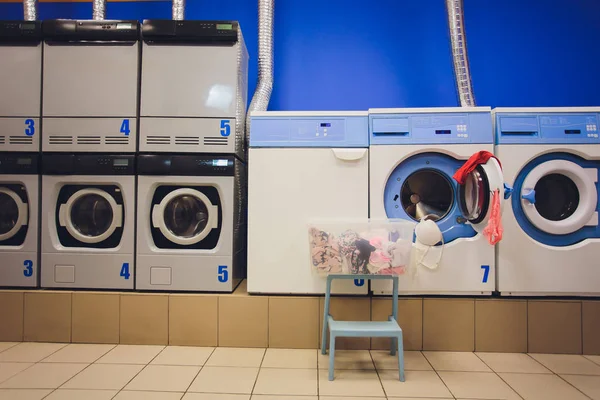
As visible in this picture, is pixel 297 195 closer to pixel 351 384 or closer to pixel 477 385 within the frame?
pixel 351 384

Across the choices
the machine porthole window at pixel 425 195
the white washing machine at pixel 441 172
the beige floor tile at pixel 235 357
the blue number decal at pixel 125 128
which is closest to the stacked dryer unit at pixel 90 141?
the blue number decal at pixel 125 128

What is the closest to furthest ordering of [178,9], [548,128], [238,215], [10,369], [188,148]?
1. [10,369]
2. [548,128]
3. [188,148]
4. [238,215]
5. [178,9]

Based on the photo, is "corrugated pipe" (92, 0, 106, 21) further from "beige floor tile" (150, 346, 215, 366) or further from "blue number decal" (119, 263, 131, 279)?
"beige floor tile" (150, 346, 215, 366)

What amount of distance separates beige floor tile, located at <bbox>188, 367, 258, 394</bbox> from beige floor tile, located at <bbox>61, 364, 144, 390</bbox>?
0.34 meters

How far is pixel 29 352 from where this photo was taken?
6.26 ft

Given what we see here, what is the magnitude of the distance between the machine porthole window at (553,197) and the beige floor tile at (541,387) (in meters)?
0.88

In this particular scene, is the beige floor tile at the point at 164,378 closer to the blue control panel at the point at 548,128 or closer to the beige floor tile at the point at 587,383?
the beige floor tile at the point at 587,383

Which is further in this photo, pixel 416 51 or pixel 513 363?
pixel 416 51

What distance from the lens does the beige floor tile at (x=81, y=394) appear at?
145 centimetres

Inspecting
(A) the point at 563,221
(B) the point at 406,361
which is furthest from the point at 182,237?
(A) the point at 563,221

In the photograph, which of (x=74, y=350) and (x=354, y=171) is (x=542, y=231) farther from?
(x=74, y=350)

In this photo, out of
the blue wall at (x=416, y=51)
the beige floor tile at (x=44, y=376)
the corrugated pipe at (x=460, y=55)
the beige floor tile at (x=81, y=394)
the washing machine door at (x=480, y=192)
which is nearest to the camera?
the beige floor tile at (x=81, y=394)

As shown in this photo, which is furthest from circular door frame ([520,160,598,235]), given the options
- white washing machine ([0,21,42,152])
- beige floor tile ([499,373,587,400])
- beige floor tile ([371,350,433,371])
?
white washing machine ([0,21,42,152])

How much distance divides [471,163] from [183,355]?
1.85m
